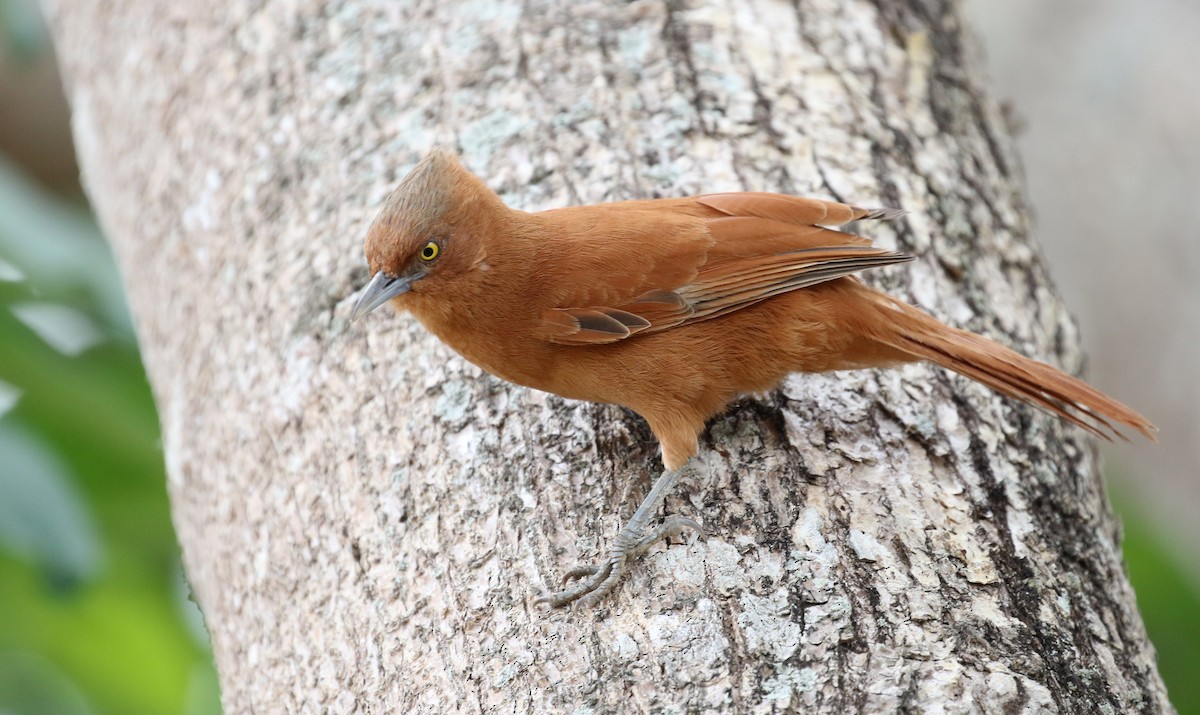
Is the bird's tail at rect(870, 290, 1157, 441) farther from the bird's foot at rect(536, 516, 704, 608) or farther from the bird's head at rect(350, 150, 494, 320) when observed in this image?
the bird's head at rect(350, 150, 494, 320)

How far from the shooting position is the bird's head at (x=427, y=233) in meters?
2.89

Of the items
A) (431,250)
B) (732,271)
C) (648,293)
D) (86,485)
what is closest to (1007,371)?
(732,271)

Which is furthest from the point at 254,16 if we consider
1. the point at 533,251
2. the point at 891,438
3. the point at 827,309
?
the point at 891,438

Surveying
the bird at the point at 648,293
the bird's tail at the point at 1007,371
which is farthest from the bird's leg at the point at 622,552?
the bird's tail at the point at 1007,371

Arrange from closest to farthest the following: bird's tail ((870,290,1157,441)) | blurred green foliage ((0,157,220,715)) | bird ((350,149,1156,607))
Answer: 1. bird's tail ((870,290,1157,441))
2. bird ((350,149,1156,607))
3. blurred green foliage ((0,157,220,715))

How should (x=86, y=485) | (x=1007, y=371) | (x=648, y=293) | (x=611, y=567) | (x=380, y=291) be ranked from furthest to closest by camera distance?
(x=86, y=485) < (x=648, y=293) < (x=380, y=291) < (x=1007, y=371) < (x=611, y=567)

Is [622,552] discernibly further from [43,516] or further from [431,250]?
[43,516]

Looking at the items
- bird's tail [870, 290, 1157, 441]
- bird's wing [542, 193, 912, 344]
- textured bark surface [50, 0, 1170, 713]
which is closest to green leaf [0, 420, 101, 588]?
textured bark surface [50, 0, 1170, 713]

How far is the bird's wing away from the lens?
9.81ft

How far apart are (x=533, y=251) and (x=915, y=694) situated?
1.52 m

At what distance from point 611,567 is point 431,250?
3.28 ft

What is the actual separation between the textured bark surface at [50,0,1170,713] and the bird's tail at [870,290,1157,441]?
173mm

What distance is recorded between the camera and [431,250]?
2967 mm

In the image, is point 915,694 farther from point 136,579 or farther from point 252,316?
point 136,579
